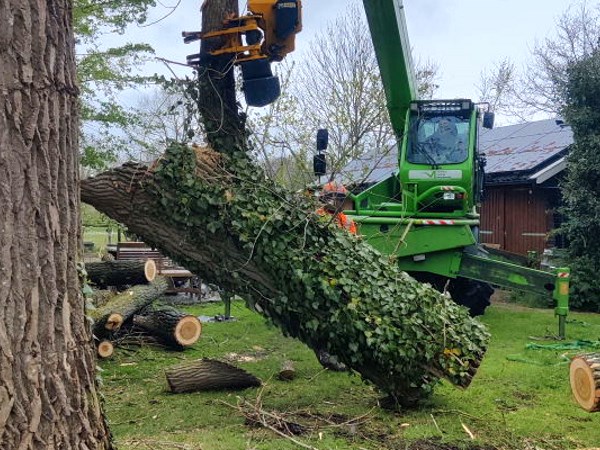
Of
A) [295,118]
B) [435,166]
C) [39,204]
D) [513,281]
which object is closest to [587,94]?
[435,166]

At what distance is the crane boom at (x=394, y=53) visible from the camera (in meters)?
8.30

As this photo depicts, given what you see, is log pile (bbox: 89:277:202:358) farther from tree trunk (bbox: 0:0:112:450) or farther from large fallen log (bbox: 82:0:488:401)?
tree trunk (bbox: 0:0:112:450)

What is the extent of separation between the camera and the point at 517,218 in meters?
16.2

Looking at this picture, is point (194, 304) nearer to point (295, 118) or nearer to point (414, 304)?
point (295, 118)

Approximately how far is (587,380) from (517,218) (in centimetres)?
1265

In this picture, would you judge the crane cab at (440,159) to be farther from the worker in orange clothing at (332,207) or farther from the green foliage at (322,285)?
the green foliage at (322,285)

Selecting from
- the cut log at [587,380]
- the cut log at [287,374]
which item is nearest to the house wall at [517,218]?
the cut log at [287,374]

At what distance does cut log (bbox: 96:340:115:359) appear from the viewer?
7.68 meters

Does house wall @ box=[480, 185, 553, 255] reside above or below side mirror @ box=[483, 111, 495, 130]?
below

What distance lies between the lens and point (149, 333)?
8742 mm

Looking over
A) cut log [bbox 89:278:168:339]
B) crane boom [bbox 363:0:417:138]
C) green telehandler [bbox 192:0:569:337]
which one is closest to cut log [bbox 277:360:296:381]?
green telehandler [bbox 192:0:569:337]

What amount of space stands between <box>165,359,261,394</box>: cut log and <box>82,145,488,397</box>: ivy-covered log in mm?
842

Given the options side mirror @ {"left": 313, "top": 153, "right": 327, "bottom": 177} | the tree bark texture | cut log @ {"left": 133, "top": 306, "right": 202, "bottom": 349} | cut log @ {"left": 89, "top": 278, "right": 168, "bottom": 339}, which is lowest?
cut log @ {"left": 133, "top": 306, "right": 202, "bottom": 349}

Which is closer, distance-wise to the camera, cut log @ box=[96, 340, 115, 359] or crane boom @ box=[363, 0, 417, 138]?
cut log @ box=[96, 340, 115, 359]
